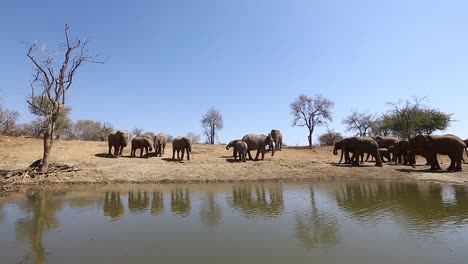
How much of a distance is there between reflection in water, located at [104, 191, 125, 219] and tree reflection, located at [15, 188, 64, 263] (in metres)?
1.60

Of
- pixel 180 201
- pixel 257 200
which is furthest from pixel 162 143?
pixel 257 200

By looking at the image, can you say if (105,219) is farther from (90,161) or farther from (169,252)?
(90,161)

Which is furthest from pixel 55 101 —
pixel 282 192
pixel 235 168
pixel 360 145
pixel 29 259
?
pixel 360 145

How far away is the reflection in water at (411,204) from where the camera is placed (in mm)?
9914

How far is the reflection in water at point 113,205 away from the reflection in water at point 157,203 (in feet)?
3.53

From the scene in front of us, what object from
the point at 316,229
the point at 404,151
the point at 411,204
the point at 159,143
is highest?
the point at 159,143

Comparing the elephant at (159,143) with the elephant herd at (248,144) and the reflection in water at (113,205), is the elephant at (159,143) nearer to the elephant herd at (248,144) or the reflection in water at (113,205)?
the elephant herd at (248,144)

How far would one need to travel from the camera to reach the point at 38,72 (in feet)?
68.7

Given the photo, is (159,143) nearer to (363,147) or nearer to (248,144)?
(248,144)

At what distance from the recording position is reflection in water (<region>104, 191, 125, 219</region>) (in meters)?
11.0

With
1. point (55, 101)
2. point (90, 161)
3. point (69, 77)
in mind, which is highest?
point (69, 77)

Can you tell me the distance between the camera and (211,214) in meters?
10.8

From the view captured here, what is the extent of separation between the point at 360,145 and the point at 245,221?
1848 centimetres

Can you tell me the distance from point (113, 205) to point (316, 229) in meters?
7.86
